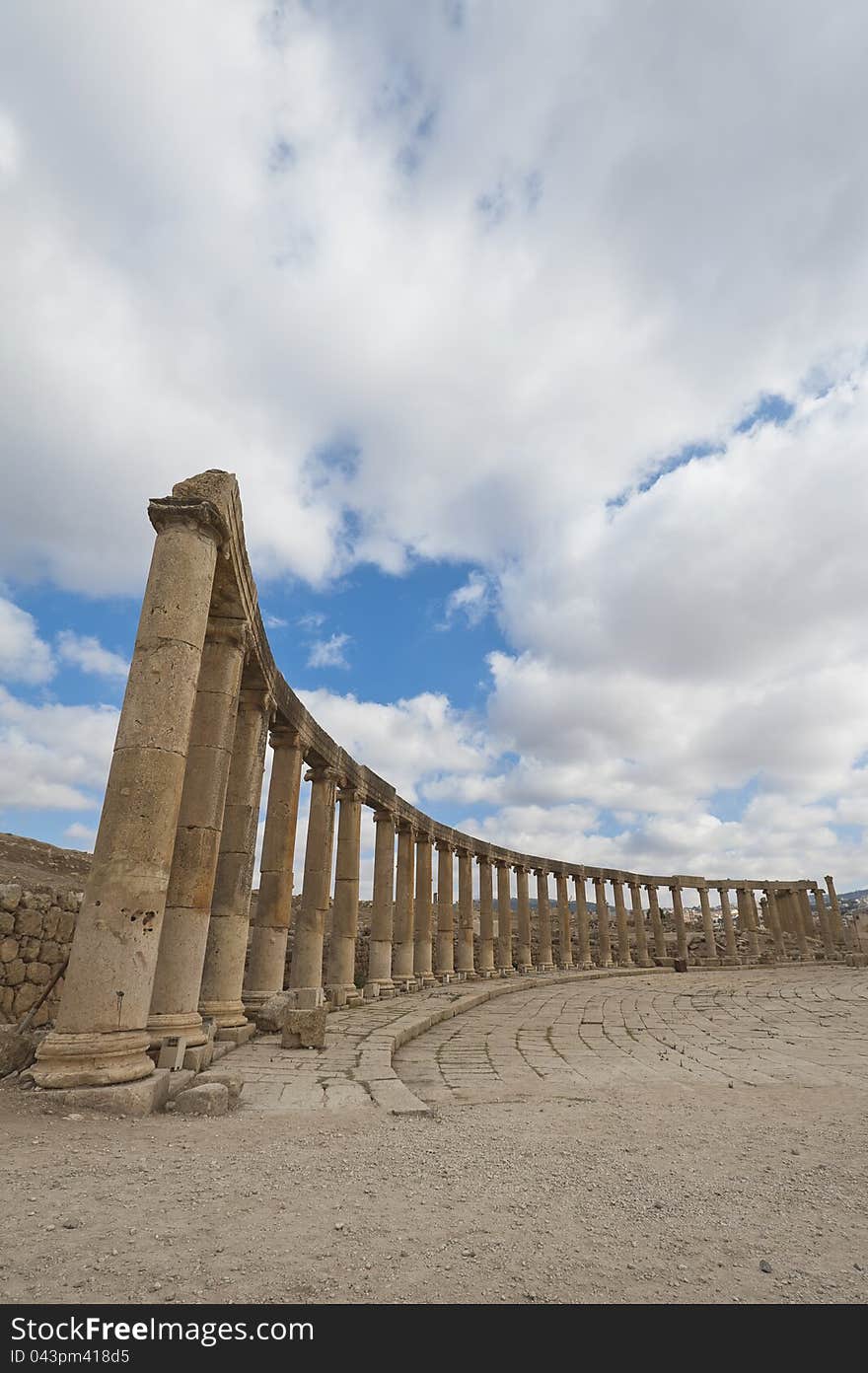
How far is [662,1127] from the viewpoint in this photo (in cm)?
590

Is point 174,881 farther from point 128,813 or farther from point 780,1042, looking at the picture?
point 780,1042

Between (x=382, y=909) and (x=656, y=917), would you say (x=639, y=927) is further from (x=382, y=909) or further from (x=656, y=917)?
(x=382, y=909)

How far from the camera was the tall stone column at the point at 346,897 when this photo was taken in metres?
17.0

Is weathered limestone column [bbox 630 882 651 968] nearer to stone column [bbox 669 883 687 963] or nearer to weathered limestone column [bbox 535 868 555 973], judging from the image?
stone column [bbox 669 883 687 963]

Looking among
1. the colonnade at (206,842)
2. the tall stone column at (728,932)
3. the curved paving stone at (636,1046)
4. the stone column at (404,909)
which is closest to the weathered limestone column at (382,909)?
the colonnade at (206,842)

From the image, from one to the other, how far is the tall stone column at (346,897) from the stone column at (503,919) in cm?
1376

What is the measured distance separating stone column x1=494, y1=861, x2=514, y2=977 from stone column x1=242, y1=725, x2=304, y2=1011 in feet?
59.8

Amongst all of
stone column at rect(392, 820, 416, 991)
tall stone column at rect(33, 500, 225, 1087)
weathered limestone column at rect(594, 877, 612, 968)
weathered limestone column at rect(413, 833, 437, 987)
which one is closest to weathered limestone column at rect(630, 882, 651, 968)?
weathered limestone column at rect(594, 877, 612, 968)

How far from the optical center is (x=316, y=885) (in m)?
15.6

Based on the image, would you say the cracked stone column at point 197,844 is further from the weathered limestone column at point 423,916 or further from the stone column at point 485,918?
the stone column at point 485,918

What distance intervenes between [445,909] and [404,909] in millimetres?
4778

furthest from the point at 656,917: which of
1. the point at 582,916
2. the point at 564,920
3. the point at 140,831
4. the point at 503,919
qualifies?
the point at 140,831

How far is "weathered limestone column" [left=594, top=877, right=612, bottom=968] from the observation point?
3653 centimetres
